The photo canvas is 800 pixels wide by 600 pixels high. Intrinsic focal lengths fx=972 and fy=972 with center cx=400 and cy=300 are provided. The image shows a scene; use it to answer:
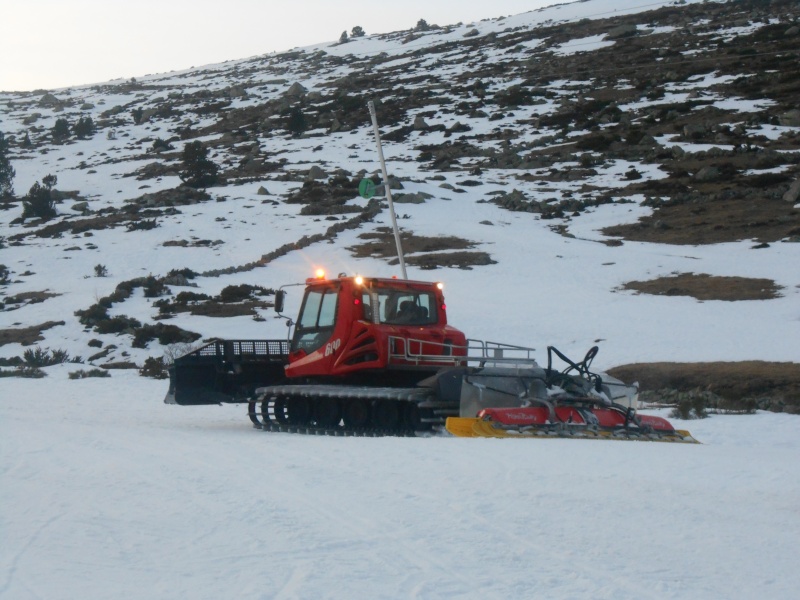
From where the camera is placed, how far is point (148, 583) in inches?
261

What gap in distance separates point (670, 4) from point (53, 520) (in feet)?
452

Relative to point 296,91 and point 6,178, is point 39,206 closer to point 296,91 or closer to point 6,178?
point 6,178

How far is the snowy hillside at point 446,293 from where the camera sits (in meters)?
7.35

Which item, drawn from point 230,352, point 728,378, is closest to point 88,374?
point 230,352

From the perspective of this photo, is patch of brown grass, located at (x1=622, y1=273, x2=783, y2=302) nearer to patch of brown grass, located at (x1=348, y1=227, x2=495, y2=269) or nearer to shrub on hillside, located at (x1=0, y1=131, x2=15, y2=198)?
patch of brown grass, located at (x1=348, y1=227, x2=495, y2=269)

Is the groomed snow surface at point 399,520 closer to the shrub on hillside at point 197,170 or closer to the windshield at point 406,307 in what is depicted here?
the windshield at point 406,307

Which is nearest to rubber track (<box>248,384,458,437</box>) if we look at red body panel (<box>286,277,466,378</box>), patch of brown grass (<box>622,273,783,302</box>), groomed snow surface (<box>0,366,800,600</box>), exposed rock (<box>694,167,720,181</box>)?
red body panel (<box>286,277,466,378</box>)

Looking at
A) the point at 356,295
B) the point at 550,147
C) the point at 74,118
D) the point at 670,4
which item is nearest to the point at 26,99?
the point at 74,118

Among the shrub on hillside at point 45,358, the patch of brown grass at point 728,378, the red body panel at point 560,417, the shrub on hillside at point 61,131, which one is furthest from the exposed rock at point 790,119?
the shrub on hillside at point 61,131

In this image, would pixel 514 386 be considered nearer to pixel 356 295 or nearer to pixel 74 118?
pixel 356 295

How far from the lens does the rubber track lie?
48.5 ft

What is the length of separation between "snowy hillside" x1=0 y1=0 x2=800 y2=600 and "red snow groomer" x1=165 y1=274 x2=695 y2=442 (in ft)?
3.27

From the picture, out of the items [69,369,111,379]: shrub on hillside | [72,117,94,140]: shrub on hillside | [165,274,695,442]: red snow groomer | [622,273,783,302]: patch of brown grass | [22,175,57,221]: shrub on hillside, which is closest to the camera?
[165,274,695,442]: red snow groomer

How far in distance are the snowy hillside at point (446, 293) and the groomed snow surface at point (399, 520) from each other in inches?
1.6
